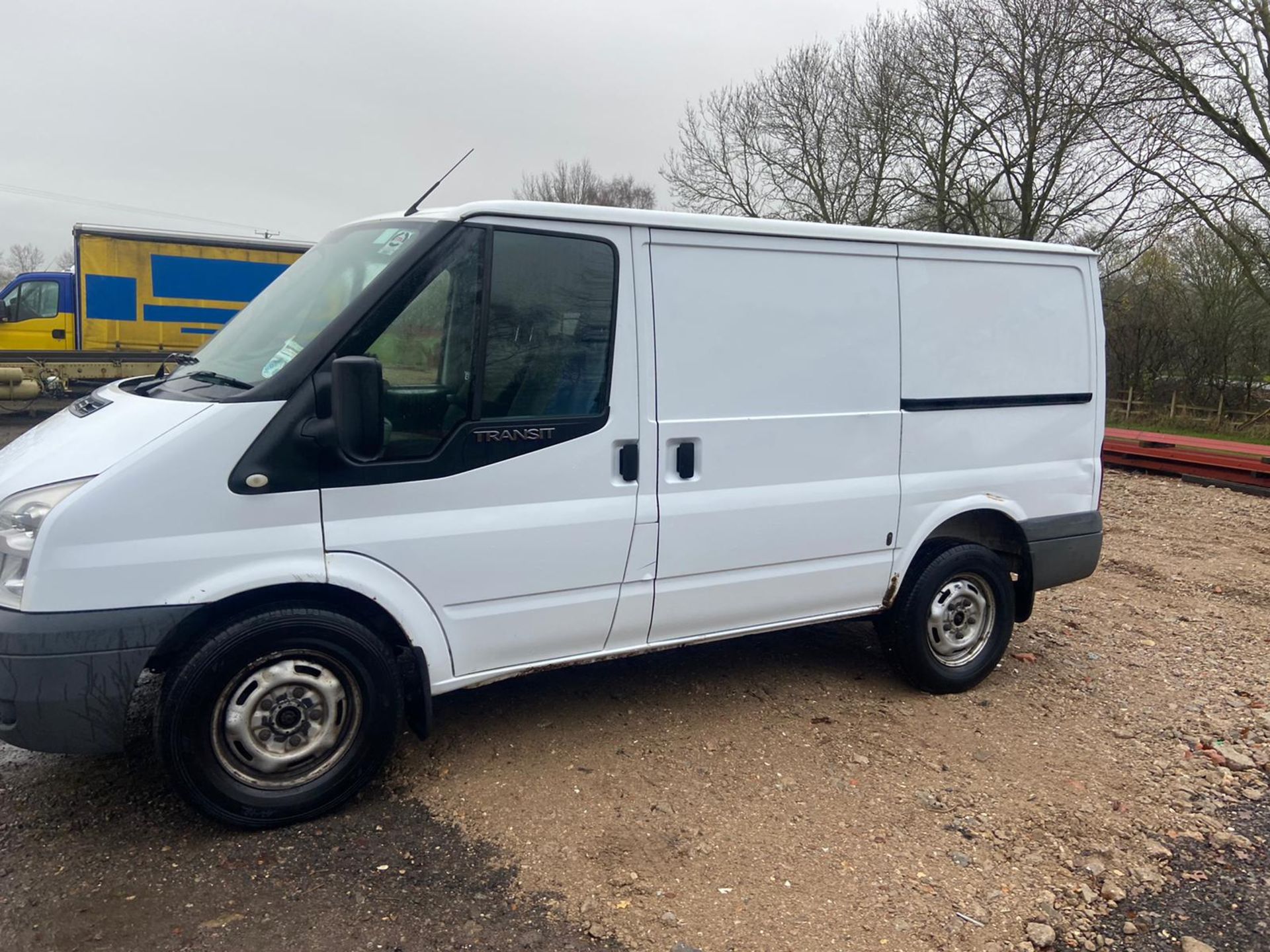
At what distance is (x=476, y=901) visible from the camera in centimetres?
288

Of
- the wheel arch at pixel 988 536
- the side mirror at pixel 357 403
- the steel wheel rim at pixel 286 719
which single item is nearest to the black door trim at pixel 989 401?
the wheel arch at pixel 988 536

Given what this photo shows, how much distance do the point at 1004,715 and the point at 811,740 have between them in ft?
3.61

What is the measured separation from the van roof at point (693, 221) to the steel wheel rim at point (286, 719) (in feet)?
5.61

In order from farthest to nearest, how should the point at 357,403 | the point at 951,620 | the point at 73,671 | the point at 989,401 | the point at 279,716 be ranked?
the point at 951,620 < the point at 989,401 < the point at 279,716 < the point at 357,403 < the point at 73,671

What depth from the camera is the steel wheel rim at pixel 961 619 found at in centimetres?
462

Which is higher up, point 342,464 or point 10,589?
point 342,464

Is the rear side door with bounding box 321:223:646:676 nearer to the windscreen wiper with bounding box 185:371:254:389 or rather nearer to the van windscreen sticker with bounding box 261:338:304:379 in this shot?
the van windscreen sticker with bounding box 261:338:304:379

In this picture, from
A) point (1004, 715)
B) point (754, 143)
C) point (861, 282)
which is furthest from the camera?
point (754, 143)

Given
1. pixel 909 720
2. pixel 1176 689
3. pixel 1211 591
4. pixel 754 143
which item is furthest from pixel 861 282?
pixel 754 143

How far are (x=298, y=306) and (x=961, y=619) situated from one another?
11.6 feet

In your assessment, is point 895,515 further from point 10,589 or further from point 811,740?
point 10,589

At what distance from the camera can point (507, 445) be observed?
339cm

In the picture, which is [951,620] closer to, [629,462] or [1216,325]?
[629,462]

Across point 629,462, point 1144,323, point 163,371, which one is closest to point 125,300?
point 163,371
